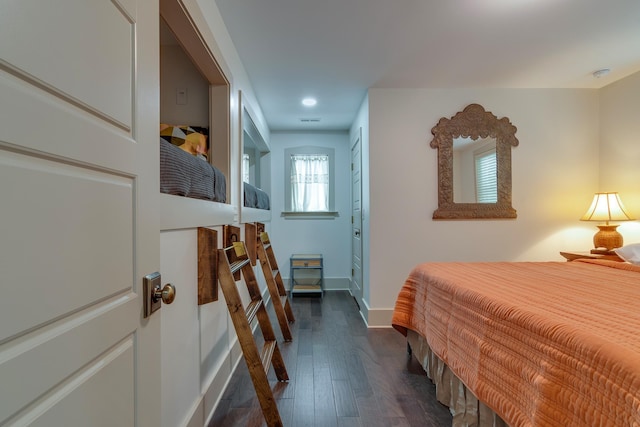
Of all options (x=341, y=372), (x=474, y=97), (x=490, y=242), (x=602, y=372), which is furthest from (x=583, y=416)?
(x=474, y=97)

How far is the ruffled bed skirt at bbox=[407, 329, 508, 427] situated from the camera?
1.31m

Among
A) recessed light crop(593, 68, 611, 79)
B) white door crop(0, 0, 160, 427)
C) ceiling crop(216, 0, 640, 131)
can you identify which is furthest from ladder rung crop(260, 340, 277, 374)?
recessed light crop(593, 68, 611, 79)

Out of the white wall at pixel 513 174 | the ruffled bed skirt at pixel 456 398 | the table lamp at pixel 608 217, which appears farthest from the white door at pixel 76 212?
the table lamp at pixel 608 217

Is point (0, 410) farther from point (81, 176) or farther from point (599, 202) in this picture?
point (599, 202)

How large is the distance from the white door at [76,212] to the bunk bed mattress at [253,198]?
76.4 inches

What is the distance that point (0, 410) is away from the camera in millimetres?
408

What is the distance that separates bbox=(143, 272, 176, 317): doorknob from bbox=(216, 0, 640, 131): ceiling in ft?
5.70

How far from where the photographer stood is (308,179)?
182 inches

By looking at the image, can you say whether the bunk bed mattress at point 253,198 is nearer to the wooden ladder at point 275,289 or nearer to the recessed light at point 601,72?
the wooden ladder at point 275,289

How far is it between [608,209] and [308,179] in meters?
3.24

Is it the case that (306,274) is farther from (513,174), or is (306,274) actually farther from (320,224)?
(513,174)

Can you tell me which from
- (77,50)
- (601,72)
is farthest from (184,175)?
(601,72)

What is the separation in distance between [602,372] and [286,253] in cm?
399

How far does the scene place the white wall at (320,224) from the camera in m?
4.59
